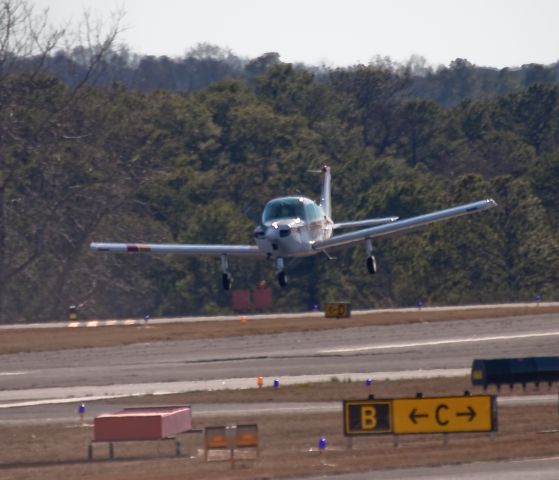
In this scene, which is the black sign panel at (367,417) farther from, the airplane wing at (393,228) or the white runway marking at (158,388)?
the airplane wing at (393,228)

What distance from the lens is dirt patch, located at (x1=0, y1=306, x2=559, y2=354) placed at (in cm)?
6216

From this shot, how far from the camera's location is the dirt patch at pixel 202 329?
62156mm

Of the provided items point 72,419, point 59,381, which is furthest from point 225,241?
point 72,419

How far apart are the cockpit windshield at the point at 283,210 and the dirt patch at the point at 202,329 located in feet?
50.9

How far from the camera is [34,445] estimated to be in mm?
35469

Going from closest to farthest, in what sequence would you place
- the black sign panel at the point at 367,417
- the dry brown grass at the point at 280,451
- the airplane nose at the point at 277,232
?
the dry brown grass at the point at 280,451
the black sign panel at the point at 367,417
the airplane nose at the point at 277,232

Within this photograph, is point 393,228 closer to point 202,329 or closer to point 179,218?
point 202,329

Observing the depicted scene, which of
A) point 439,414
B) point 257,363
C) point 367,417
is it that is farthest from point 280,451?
point 257,363

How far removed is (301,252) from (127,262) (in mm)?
44125

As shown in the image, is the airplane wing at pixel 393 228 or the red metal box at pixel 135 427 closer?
the red metal box at pixel 135 427

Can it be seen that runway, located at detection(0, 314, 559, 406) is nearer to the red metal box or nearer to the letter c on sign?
the red metal box

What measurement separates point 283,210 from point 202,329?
66.5 feet

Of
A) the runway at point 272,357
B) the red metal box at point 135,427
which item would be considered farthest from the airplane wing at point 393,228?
the red metal box at point 135,427

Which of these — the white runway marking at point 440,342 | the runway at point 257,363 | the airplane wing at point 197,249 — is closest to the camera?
the runway at point 257,363
